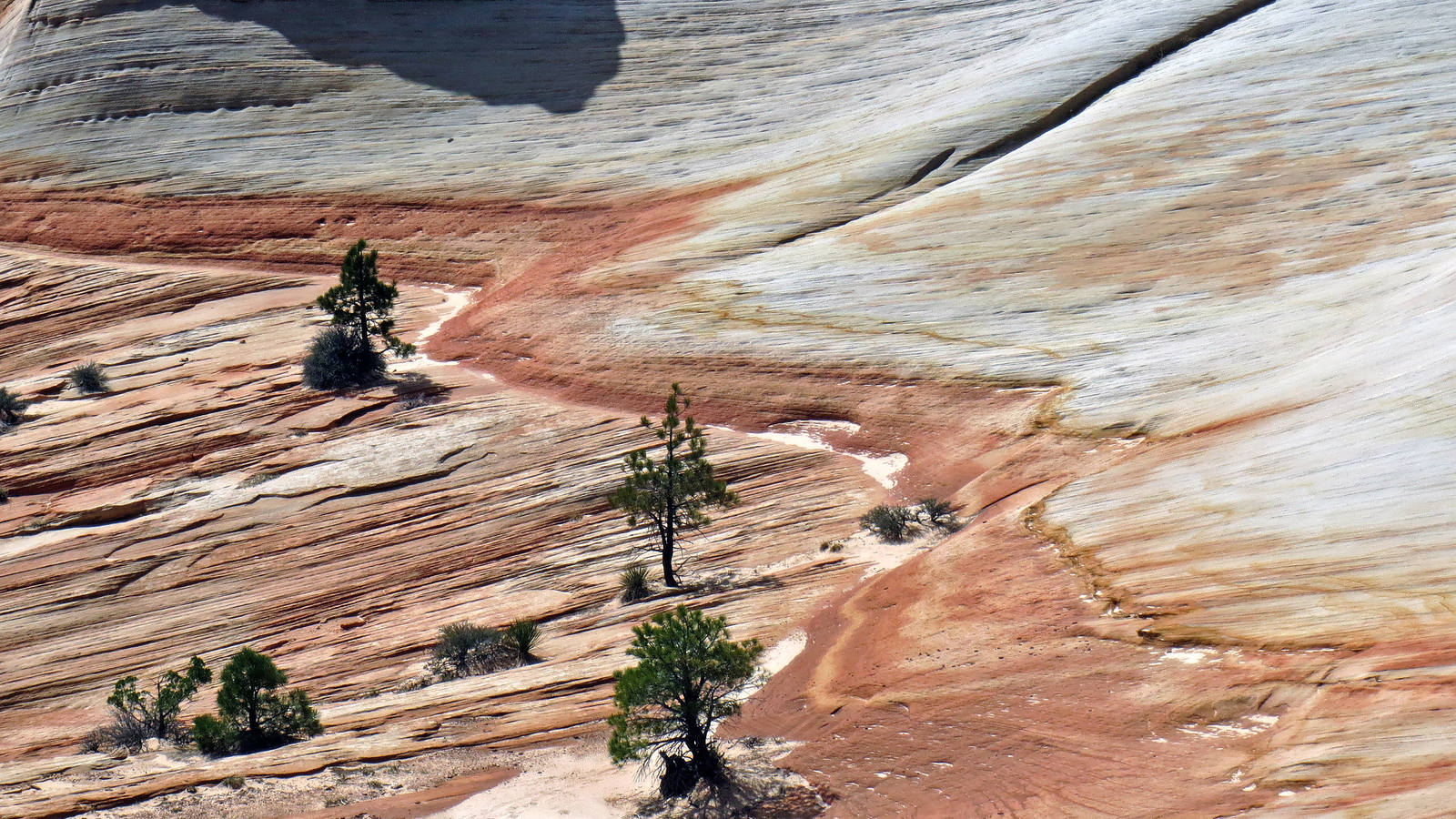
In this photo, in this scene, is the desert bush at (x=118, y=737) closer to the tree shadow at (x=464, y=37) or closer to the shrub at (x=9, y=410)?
the shrub at (x=9, y=410)

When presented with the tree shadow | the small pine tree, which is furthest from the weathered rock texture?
the small pine tree

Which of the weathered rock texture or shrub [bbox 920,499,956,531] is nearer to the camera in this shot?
the weathered rock texture

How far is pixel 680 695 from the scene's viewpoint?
1308cm

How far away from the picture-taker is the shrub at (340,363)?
25.0 meters

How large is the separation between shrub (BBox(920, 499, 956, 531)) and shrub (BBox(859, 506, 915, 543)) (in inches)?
8.0

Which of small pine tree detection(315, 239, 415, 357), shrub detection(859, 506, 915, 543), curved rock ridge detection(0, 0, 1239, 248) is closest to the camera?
shrub detection(859, 506, 915, 543)

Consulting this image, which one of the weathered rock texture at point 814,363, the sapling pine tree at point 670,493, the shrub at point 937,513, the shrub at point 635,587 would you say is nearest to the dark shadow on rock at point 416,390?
the weathered rock texture at point 814,363

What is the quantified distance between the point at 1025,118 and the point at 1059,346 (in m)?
10.2

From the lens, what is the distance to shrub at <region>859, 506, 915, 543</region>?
57.9 feet

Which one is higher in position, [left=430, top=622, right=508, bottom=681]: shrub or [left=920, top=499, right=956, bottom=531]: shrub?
[left=920, top=499, right=956, bottom=531]: shrub

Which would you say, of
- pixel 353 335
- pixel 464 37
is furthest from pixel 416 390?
pixel 464 37

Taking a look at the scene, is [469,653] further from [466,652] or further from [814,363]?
[814,363]

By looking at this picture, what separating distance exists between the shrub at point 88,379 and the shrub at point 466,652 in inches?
536

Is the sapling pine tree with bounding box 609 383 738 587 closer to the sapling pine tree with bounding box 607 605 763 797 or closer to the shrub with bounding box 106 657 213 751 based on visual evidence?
the sapling pine tree with bounding box 607 605 763 797
